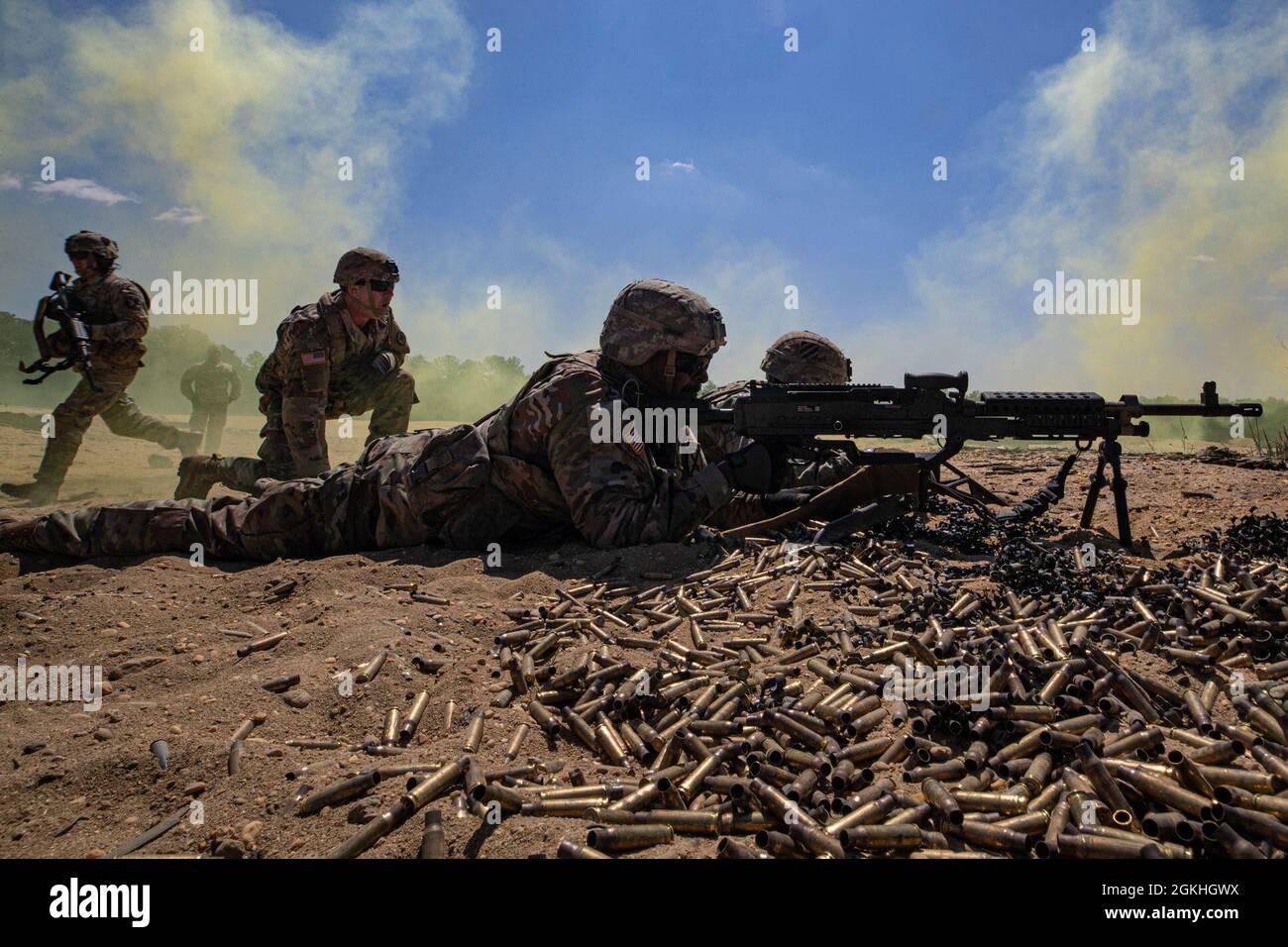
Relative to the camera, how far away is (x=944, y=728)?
11.3ft

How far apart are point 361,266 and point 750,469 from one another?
7523 mm

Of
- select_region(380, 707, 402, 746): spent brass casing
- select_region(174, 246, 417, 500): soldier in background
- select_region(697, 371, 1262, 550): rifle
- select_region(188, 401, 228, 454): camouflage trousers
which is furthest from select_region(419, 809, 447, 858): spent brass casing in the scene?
select_region(188, 401, 228, 454): camouflage trousers

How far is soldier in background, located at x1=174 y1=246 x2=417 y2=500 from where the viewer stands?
425 inches

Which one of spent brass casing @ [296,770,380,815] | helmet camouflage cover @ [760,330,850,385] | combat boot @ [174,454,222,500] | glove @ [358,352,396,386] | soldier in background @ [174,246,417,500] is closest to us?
spent brass casing @ [296,770,380,815]

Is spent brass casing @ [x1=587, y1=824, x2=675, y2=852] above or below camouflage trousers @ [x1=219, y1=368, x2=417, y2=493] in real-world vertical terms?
below

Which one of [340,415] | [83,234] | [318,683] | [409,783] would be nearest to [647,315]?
[318,683]

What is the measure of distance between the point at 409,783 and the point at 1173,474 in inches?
443

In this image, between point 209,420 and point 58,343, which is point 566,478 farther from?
point 209,420

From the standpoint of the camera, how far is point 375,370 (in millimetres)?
12242

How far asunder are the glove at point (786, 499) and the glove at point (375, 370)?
7.53 metres

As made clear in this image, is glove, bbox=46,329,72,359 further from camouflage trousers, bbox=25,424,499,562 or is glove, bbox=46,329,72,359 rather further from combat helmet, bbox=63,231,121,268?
camouflage trousers, bbox=25,424,499,562

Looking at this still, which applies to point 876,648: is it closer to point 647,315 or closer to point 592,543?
point 592,543

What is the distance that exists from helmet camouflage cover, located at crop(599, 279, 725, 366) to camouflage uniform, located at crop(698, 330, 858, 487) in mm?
1565

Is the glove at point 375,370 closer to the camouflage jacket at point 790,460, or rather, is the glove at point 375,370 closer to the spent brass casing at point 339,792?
the camouflage jacket at point 790,460
